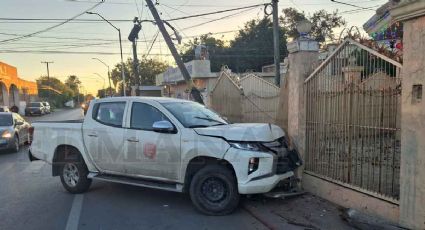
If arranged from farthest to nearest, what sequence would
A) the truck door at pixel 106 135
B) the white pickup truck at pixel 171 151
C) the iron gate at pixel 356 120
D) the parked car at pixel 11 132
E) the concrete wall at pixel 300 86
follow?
the parked car at pixel 11 132
the concrete wall at pixel 300 86
the truck door at pixel 106 135
the white pickup truck at pixel 171 151
the iron gate at pixel 356 120

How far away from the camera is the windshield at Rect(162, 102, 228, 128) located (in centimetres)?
703

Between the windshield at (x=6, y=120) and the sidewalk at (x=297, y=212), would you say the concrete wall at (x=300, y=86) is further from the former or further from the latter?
the windshield at (x=6, y=120)

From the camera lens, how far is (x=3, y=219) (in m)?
6.34

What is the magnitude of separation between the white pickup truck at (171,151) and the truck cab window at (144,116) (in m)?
0.02

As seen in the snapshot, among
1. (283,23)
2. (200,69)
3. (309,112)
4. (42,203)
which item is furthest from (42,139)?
(283,23)

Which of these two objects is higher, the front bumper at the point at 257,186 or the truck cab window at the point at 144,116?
the truck cab window at the point at 144,116

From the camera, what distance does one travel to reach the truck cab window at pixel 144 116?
7.12 metres

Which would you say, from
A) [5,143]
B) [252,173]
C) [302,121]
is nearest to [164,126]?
[252,173]

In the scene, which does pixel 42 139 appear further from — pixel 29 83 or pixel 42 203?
pixel 29 83

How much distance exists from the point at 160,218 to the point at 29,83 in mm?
65682

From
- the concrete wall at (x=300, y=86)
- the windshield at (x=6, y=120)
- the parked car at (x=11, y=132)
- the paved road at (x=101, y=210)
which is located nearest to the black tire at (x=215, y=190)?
the paved road at (x=101, y=210)

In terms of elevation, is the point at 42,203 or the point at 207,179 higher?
the point at 207,179

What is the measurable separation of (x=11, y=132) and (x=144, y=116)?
912 cm

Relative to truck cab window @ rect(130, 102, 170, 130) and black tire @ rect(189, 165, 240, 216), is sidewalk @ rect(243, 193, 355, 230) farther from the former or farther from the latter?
truck cab window @ rect(130, 102, 170, 130)
